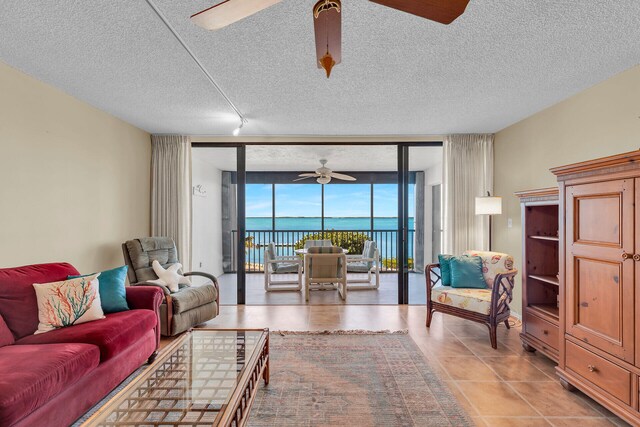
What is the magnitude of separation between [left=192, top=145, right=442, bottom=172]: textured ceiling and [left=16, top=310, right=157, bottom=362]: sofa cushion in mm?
3261

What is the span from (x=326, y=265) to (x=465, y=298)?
221 cm

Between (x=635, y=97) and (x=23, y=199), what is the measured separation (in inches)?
199

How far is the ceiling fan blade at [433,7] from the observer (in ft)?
3.96

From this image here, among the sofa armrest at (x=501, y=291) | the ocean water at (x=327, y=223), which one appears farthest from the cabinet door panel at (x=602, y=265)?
the ocean water at (x=327, y=223)

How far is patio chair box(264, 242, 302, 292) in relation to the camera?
5.63m

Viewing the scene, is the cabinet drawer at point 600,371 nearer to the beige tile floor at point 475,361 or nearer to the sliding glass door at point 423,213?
the beige tile floor at point 475,361

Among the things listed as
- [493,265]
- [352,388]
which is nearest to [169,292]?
[352,388]

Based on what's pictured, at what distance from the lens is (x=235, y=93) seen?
10.4 feet

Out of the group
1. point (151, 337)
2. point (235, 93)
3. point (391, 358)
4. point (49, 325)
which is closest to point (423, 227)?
point (391, 358)

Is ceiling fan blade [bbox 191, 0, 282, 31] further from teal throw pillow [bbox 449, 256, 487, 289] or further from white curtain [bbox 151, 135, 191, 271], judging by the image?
white curtain [bbox 151, 135, 191, 271]

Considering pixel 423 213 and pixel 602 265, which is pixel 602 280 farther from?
pixel 423 213

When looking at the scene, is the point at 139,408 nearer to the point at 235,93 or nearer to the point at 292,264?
the point at 235,93

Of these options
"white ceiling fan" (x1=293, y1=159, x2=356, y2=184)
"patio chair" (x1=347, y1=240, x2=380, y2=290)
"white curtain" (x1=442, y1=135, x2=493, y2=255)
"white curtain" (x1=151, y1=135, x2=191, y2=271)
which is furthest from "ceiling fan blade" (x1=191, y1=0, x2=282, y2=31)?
"white ceiling fan" (x1=293, y1=159, x2=356, y2=184)

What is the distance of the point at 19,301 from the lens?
2.34 metres
